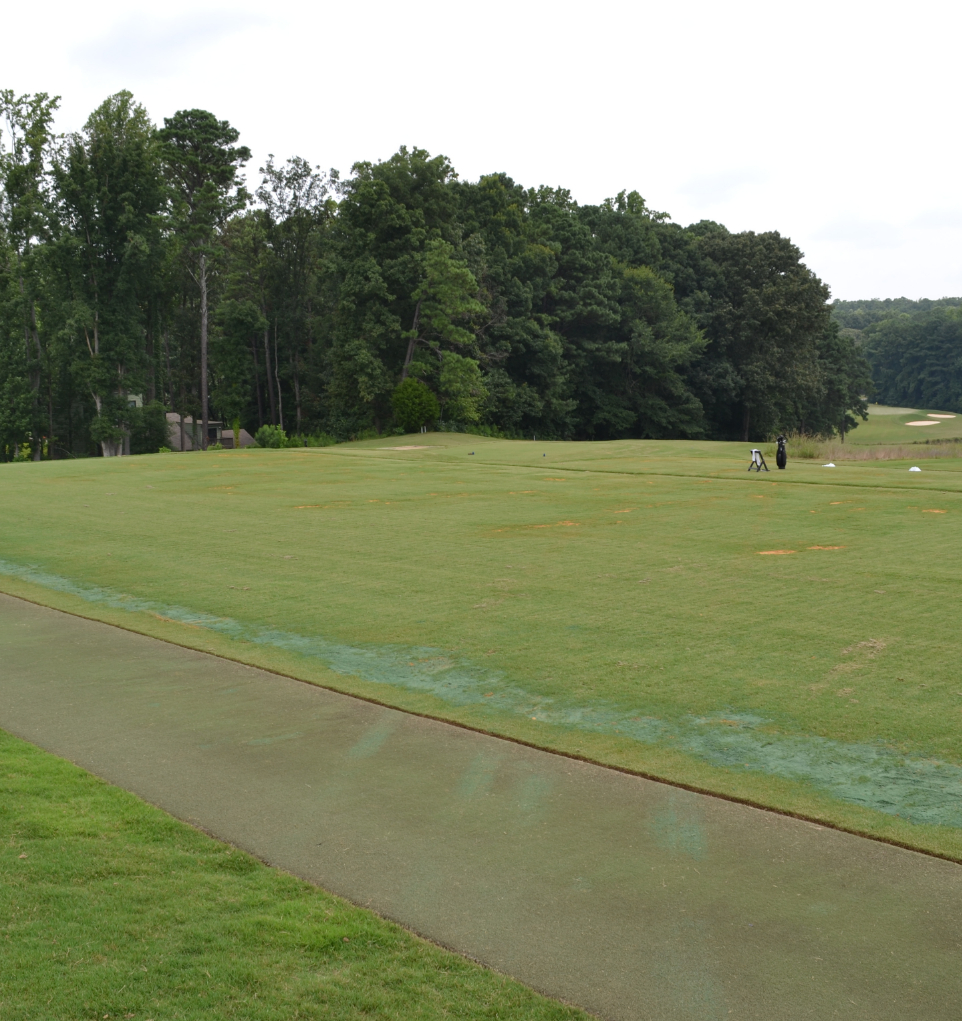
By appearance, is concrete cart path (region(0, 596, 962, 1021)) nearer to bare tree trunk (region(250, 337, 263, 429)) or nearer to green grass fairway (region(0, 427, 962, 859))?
green grass fairway (region(0, 427, 962, 859))

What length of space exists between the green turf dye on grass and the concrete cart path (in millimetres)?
538

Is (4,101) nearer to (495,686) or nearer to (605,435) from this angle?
(605,435)

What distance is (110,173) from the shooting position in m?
52.0

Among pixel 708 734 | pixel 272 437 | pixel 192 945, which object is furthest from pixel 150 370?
pixel 192 945

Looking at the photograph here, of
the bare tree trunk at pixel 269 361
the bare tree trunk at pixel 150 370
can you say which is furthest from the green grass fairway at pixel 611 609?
the bare tree trunk at pixel 269 361

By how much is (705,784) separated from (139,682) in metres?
4.28

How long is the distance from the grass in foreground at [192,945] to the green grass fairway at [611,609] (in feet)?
7.17

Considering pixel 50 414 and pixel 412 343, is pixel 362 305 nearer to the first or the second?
pixel 412 343

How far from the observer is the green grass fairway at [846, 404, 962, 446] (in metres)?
80.9

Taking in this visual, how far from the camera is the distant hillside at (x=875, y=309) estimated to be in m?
144

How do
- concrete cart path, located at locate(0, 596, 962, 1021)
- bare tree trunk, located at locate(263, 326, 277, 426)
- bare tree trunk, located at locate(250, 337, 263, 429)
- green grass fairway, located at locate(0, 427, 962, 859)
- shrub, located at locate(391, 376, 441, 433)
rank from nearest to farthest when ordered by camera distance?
concrete cart path, located at locate(0, 596, 962, 1021) < green grass fairway, located at locate(0, 427, 962, 859) < shrub, located at locate(391, 376, 441, 433) < bare tree trunk, located at locate(263, 326, 277, 426) < bare tree trunk, located at locate(250, 337, 263, 429)

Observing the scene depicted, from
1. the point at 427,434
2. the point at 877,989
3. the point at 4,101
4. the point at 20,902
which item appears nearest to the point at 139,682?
the point at 20,902

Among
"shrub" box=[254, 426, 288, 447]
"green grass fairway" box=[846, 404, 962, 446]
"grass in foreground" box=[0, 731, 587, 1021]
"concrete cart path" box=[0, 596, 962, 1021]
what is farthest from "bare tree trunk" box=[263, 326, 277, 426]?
"grass in foreground" box=[0, 731, 587, 1021]

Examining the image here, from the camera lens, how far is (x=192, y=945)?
3.54 metres
